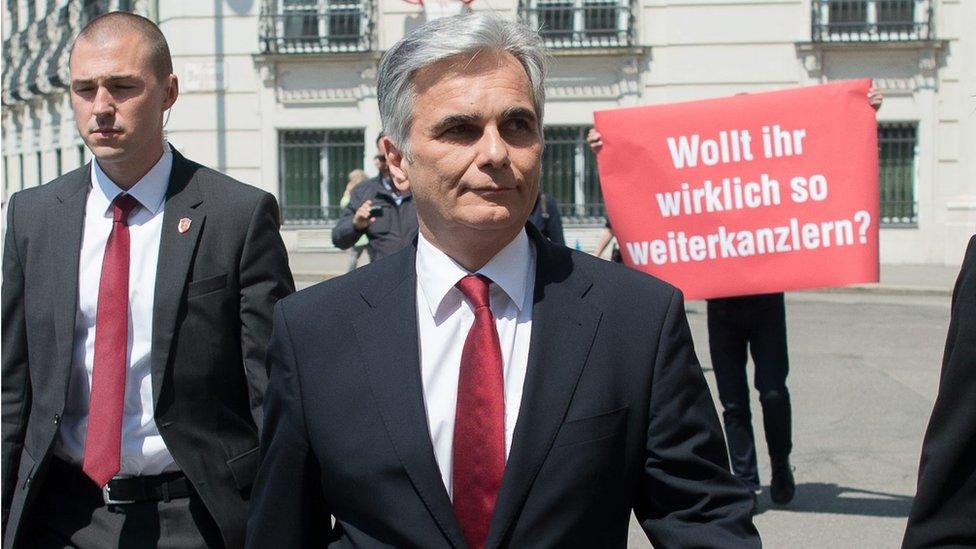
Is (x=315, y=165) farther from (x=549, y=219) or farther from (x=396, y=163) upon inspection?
(x=396, y=163)

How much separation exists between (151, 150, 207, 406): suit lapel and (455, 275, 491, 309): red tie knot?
1250mm

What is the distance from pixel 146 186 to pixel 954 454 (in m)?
2.21

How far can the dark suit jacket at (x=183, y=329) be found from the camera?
3684 millimetres

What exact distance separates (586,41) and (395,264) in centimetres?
2408

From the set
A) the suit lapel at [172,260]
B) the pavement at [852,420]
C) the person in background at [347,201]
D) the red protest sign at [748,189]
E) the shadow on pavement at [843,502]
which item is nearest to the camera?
the suit lapel at [172,260]

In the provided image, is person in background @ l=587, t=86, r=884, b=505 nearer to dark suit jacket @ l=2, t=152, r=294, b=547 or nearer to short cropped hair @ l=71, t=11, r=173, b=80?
dark suit jacket @ l=2, t=152, r=294, b=547

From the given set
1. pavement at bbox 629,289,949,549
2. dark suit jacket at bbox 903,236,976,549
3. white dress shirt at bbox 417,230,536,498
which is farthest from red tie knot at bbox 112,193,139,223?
pavement at bbox 629,289,949,549

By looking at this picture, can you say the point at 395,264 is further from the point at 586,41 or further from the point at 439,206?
the point at 586,41

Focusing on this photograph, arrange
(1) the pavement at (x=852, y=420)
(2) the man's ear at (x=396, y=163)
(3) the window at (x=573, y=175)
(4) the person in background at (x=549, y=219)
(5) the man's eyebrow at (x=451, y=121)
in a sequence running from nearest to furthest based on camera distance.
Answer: (5) the man's eyebrow at (x=451, y=121)
(2) the man's ear at (x=396, y=163)
(1) the pavement at (x=852, y=420)
(4) the person in background at (x=549, y=219)
(3) the window at (x=573, y=175)

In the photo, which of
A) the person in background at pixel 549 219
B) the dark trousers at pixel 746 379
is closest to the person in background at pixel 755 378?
the dark trousers at pixel 746 379

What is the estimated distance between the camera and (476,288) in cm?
267

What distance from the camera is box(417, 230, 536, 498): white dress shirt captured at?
264 centimetres

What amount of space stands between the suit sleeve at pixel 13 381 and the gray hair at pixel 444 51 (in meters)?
1.47

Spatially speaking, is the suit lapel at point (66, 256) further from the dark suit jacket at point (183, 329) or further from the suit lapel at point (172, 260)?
the suit lapel at point (172, 260)
